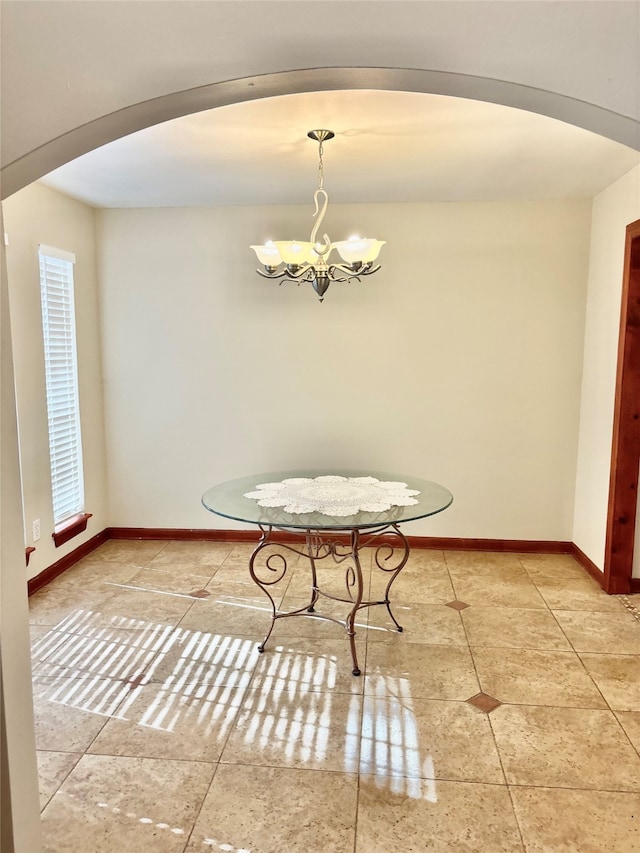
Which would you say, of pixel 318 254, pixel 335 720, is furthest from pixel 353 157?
pixel 335 720

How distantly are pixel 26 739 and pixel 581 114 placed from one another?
2.05 metres

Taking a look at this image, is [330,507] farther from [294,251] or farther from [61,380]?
[61,380]

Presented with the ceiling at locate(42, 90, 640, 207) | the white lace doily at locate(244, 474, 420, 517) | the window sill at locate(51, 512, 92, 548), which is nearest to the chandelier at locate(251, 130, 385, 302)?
the ceiling at locate(42, 90, 640, 207)

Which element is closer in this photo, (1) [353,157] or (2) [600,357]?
(1) [353,157]

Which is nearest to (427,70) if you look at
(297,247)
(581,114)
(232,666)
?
(581,114)

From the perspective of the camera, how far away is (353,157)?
3059 mm

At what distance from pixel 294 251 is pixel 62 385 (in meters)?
1.98

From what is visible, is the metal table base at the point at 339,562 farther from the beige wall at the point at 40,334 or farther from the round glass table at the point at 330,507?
the beige wall at the point at 40,334

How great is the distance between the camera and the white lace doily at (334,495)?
8.96ft

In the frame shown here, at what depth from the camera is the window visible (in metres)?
3.68

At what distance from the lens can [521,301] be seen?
4.08m

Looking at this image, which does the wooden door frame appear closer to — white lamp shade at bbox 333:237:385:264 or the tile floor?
the tile floor

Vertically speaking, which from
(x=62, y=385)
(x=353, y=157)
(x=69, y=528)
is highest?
(x=353, y=157)

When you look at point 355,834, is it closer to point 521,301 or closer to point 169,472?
point 169,472
